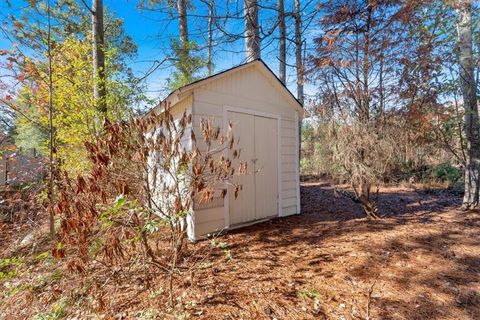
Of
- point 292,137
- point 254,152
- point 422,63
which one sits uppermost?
→ point 422,63

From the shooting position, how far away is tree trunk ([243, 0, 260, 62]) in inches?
225

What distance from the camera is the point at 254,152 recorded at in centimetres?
441

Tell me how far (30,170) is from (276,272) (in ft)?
16.9

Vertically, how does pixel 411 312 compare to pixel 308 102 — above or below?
below

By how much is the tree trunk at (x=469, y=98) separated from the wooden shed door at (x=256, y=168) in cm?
381

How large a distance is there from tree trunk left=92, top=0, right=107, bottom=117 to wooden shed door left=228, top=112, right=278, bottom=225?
2.91 metres

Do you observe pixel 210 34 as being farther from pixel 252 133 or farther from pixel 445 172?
pixel 445 172

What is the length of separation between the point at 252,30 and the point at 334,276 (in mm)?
5820

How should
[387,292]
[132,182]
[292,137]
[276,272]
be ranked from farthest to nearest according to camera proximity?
[292,137] → [276,272] → [132,182] → [387,292]

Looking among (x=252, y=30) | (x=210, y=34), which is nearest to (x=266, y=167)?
(x=252, y=30)

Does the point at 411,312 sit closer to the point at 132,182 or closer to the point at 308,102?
the point at 132,182

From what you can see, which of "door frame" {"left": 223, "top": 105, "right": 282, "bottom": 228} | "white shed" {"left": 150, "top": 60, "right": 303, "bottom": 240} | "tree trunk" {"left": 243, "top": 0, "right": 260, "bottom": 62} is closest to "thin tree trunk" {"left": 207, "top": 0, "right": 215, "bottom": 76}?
"tree trunk" {"left": 243, "top": 0, "right": 260, "bottom": 62}

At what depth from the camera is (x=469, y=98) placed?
4418mm

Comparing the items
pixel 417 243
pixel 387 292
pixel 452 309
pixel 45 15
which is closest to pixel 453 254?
pixel 417 243
